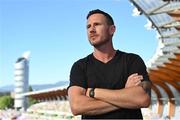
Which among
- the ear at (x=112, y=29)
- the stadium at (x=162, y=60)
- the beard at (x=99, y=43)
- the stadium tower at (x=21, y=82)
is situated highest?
the ear at (x=112, y=29)

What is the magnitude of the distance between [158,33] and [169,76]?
7.94 metres

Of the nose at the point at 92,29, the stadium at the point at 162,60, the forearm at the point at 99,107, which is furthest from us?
the stadium at the point at 162,60

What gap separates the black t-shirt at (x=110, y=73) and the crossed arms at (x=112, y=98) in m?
0.03

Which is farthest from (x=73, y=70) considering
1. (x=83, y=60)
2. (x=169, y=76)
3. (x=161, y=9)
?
(x=169, y=76)

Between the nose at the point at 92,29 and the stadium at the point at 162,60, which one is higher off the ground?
the nose at the point at 92,29

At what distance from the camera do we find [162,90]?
5353 centimetres

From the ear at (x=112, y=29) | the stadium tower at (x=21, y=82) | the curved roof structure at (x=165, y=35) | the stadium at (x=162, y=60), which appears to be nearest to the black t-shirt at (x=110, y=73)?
the ear at (x=112, y=29)

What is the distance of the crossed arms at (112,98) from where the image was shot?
2.94m

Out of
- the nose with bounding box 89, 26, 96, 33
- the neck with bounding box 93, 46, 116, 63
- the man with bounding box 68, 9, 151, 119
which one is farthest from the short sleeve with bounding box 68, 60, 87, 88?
the nose with bounding box 89, 26, 96, 33

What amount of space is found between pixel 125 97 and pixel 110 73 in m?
0.19

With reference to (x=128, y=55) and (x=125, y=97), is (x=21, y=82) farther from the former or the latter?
(x=125, y=97)

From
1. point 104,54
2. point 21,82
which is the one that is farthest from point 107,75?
point 21,82

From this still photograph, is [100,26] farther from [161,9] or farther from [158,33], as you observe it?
[158,33]

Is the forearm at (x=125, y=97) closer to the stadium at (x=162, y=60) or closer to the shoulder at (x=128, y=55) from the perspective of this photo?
the shoulder at (x=128, y=55)
